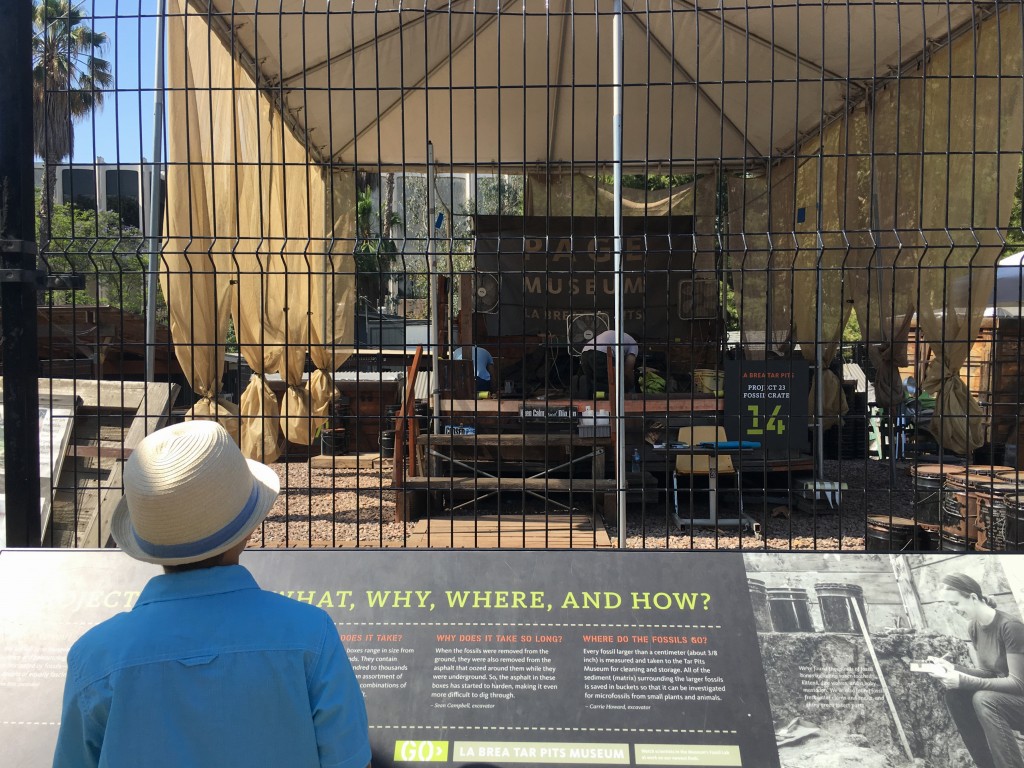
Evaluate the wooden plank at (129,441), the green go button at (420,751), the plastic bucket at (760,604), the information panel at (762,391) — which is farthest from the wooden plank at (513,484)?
the green go button at (420,751)

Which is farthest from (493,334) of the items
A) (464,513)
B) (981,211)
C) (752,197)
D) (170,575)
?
(170,575)

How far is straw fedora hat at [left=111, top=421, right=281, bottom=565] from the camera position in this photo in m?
1.55

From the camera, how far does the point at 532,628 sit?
2.73 meters

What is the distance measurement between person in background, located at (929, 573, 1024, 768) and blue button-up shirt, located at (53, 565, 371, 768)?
77.6 inches

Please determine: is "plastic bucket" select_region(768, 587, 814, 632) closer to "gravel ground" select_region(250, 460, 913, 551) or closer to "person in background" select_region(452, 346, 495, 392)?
"gravel ground" select_region(250, 460, 913, 551)

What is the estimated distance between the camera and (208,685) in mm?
1468

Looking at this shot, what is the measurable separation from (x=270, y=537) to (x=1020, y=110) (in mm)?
6492

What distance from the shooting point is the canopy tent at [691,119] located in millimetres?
5594

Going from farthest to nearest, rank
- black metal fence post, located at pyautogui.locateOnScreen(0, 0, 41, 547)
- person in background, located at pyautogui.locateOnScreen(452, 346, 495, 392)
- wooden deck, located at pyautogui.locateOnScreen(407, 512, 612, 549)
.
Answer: person in background, located at pyautogui.locateOnScreen(452, 346, 495, 392) < wooden deck, located at pyautogui.locateOnScreen(407, 512, 612, 549) < black metal fence post, located at pyautogui.locateOnScreen(0, 0, 41, 547)

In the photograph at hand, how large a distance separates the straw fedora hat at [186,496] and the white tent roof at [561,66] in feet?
14.3

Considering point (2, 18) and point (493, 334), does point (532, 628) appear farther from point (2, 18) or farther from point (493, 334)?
point (493, 334)

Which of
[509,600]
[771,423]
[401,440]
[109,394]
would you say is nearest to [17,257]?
[509,600]

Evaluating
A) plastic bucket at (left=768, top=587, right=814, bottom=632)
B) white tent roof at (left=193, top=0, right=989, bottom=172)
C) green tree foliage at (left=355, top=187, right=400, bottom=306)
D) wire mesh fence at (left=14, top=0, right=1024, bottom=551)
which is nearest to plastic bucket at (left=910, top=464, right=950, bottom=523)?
wire mesh fence at (left=14, top=0, right=1024, bottom=551)

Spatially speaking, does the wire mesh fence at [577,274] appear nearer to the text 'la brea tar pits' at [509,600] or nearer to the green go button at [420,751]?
the text 'la brea tar pits' at [509,600]
